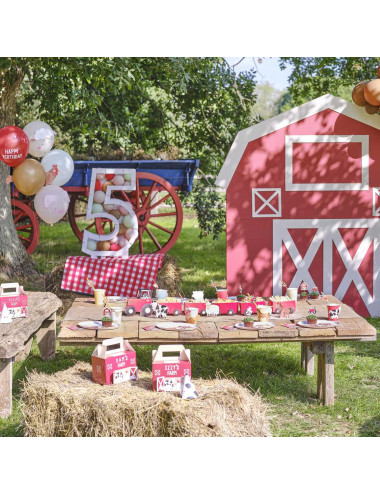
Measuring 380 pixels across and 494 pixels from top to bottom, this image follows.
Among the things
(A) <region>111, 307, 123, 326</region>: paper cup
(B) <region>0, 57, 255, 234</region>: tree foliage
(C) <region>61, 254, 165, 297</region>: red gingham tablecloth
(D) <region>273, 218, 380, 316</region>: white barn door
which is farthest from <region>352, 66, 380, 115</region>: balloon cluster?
(A) <region>111, 307, 123, 326</region>: paper cup

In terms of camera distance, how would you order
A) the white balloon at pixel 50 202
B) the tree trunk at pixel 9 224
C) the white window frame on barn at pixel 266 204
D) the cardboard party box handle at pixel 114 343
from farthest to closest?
1. the tree trunk at pixel 9 224
2. the white balloon at pixel 50 202
3. the white window frame on barn at pixel 266 204
4. the cardboard party box handle at pixel 114 343

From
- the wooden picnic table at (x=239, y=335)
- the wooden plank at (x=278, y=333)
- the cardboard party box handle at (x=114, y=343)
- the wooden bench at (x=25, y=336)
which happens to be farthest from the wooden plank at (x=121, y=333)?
the wooden plank at (x=278, y=333)

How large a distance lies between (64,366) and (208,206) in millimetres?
6085

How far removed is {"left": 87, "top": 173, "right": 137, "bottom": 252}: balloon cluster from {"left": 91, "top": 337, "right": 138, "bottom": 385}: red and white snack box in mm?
4949

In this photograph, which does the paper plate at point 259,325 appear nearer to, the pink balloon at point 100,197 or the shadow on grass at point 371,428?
the shadow on grass at point 371,428

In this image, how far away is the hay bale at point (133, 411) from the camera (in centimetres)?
405

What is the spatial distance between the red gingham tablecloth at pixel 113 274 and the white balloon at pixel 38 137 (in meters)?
1.49

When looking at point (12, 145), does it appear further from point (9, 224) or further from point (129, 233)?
point (9, 224)

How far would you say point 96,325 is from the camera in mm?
5266

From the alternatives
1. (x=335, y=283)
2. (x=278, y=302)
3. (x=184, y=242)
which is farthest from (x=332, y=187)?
(x=184, y=242)

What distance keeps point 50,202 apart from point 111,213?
139 centimetres

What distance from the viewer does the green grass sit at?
16.5ft

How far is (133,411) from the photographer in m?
4.12

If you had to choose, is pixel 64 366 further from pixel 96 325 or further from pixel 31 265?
pixel 31 265
